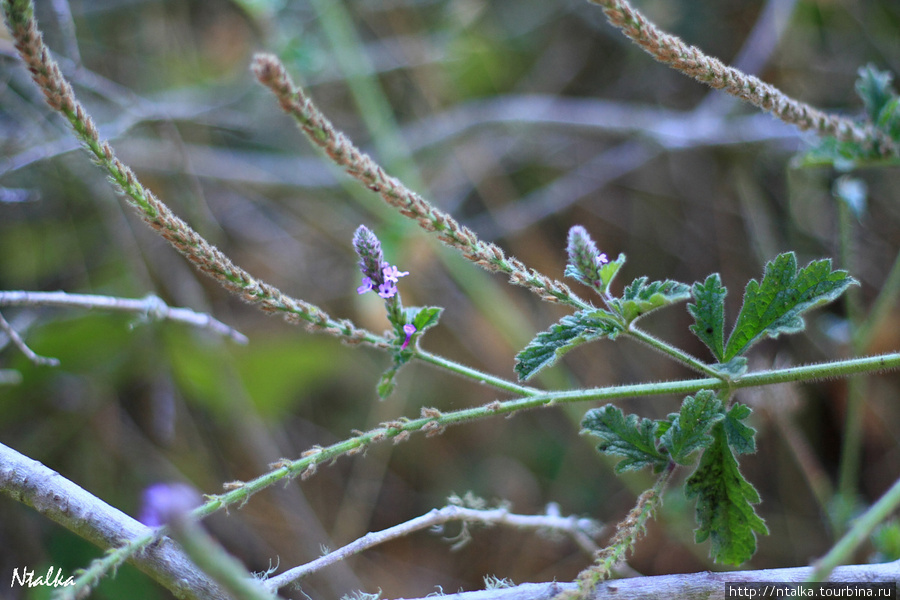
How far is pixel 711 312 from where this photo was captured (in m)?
0.99

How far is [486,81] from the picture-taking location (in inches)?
108

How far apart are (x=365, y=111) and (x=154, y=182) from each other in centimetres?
84

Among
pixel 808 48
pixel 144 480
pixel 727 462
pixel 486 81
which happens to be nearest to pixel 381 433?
pixel 727 462

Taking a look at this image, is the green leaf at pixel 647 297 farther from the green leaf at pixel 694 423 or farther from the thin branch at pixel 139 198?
the thin branch at pixel 139 198

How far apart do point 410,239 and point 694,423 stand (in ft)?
4.86

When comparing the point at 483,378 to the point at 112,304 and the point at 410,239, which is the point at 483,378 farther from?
the point at 410,239

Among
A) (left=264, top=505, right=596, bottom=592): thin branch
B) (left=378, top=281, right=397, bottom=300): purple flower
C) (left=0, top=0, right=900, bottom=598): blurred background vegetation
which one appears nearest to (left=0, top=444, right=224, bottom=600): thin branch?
(left=264, top=505, right=596, bottom=592): thin branch

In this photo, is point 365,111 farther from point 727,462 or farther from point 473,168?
point 727,462

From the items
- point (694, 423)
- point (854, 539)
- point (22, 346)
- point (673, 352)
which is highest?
point (22, 346)

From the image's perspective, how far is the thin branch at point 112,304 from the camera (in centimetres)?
121

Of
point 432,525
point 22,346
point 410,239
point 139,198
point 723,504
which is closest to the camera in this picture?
point 139,198

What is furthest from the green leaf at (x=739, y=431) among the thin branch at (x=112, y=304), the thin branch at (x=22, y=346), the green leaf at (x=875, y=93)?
the thin branch at (x=22, y=346)

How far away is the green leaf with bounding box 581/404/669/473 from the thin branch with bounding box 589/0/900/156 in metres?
0.51

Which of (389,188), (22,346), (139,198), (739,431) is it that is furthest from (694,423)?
(22,346)
